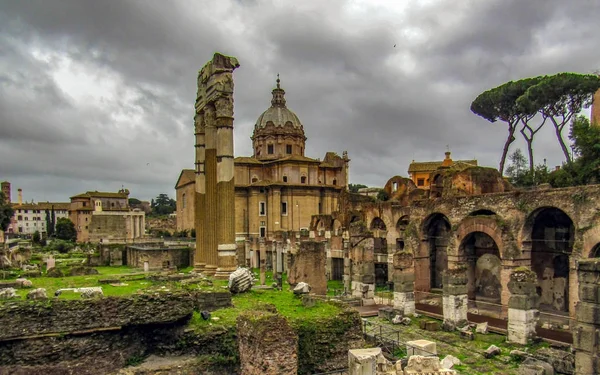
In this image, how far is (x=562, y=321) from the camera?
15.7 meters

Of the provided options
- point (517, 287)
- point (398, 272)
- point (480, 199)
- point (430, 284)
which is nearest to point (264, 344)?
point (517, 287)

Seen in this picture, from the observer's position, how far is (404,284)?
57.9 ft

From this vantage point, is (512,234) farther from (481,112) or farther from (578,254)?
(481,112)

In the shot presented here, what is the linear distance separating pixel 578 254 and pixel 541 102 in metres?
21.5

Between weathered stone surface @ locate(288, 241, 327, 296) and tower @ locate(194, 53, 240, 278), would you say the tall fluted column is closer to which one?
tower @ locate(194, 53, 240, 278)

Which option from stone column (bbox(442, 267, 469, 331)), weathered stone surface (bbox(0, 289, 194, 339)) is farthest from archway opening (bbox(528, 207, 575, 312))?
weathered stone surface (bbox(0, 289, 194, 339))

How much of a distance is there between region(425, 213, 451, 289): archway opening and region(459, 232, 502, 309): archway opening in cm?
137

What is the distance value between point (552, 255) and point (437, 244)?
18.8ft

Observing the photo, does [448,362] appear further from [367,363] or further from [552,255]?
[552,255]

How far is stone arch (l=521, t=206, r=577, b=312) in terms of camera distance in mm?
17672

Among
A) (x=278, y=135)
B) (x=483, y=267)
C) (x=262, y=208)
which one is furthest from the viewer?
(x=278, y=135)

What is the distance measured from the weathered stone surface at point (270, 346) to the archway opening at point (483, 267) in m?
14.3

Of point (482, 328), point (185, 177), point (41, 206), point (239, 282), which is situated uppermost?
point (185, 177)

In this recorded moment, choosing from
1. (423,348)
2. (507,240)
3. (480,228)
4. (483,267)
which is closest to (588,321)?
(423,348)
